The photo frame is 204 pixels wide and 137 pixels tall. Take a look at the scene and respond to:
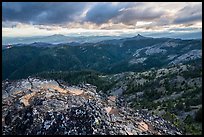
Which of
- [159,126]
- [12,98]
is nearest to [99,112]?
[159,126]

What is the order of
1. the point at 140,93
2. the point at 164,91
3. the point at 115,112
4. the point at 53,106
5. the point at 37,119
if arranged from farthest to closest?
the point at 140,93 → the point at 164,91 → the point at 115,112 → the point at 53,106 → the point at 37,119

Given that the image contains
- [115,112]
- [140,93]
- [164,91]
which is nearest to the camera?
[115,112]

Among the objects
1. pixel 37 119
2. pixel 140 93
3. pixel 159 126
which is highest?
pixel 37 119

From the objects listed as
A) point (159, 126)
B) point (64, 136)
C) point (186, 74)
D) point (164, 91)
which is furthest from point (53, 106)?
point (186, 74)

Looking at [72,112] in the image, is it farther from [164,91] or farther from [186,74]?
[186,74]

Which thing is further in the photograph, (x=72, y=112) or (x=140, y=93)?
(x=140, y=93)

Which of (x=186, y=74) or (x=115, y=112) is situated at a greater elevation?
(x=115, y=112)
